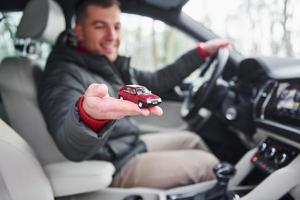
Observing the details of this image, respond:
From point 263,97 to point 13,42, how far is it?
106cm

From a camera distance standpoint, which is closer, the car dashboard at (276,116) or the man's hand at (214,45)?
the car dashboard at (276,116)

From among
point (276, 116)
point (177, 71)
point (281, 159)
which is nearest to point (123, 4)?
point (177, 71)

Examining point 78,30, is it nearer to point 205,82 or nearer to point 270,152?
point 205,82

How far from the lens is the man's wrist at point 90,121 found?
0.98 metres

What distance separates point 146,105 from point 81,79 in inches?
29.6

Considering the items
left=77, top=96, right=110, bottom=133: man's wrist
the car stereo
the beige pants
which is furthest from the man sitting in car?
the car stereo

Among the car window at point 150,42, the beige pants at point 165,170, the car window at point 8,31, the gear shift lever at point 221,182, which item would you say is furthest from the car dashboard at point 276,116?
the car window at point 8,31

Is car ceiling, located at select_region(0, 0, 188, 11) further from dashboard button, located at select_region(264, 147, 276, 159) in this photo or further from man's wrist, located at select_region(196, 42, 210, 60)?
dashboard button, located at select_region(264, 147, 276, 159)

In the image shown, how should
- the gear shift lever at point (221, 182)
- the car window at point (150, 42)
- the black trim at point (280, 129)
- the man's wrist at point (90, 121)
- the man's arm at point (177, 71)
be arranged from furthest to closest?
the man's arm at point (177, 71) → the car window at point (150, 42) → the gear shift lever at point (221, 182) → the black trim at point (280, 129) → the man's wrist at point (90, 121)

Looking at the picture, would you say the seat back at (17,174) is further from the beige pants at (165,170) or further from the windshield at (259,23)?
the windshield at (259,23)

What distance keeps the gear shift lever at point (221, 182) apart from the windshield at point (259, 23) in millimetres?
525

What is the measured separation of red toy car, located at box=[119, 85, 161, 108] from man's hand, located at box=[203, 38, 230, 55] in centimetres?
117

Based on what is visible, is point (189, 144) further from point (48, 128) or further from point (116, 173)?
point (48, 128)

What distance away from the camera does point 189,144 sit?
6.89ft
